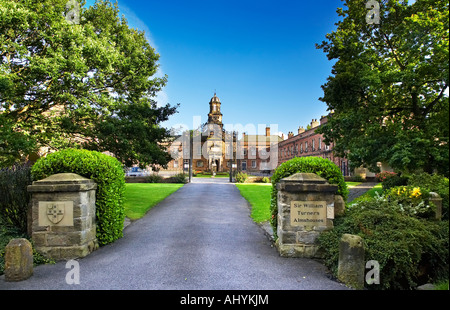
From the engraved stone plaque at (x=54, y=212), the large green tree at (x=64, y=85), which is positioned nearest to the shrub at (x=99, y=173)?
the engraved stone plaque at (x=54, y=212)

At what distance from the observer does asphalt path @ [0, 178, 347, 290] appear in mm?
4211

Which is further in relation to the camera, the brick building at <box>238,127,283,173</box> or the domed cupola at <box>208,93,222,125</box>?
the brick building at <box>238,127,283,173</box>

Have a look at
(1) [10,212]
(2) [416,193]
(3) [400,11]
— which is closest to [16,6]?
(1) [10,212]

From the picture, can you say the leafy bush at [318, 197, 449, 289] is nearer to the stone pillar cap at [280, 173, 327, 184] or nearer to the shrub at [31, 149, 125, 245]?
the stone pillar cap at [280, 173, 327, 184]

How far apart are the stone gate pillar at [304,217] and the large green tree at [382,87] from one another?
4068 mm

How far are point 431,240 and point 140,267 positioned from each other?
548cm

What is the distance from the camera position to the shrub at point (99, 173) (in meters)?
6.10

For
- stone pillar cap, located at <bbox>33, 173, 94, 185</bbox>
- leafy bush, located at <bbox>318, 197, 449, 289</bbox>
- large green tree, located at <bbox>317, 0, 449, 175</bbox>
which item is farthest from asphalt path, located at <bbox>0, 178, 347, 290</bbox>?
large green tree, located at <bbox>317, 0, 449, 175</bbox>

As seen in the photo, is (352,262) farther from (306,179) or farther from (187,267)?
(187,267)

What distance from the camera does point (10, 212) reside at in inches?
246

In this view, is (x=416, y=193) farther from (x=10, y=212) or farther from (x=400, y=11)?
(x=10, y=212)

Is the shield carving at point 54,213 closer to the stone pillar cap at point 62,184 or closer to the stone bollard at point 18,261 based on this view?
the stone pillar cap at point 62,184

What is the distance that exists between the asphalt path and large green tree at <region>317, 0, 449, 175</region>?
18.3 feet

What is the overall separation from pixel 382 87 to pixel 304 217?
732 cm
